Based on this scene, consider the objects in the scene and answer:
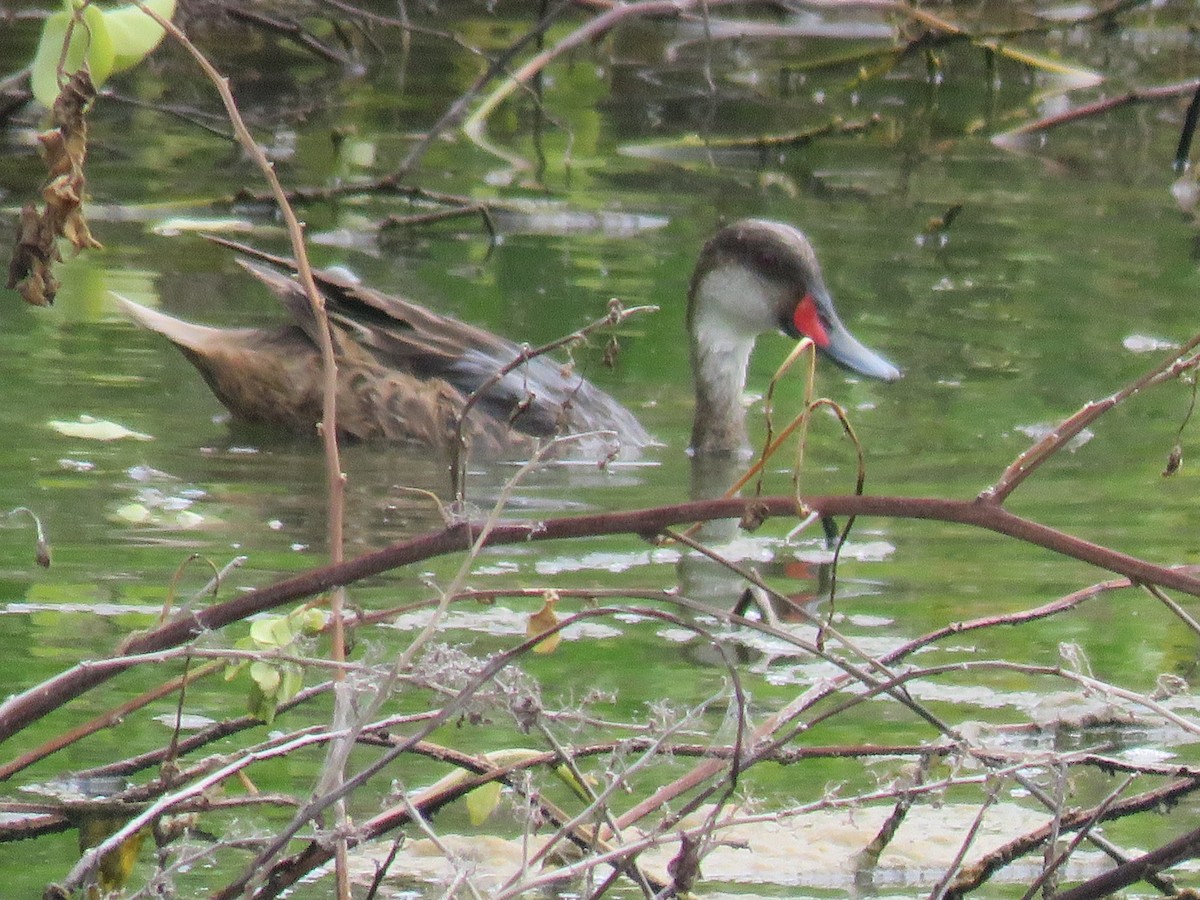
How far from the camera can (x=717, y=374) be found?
28.1 ft

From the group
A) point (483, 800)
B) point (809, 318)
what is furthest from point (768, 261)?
point (483, 800)

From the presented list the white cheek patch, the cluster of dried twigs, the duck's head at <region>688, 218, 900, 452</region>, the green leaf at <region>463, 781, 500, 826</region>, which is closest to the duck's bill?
the duck's head at <region>688, 218, 900, 452</region>

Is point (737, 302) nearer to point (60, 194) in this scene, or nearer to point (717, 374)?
point (717, 374)

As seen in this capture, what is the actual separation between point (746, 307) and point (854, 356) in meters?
0.53

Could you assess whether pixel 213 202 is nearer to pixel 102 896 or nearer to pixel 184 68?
pixel 184 68

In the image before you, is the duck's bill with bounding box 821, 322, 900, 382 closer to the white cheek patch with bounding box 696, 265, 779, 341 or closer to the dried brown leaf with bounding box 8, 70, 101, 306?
the white cheek patch with bounding box 696, 265, 779, 341

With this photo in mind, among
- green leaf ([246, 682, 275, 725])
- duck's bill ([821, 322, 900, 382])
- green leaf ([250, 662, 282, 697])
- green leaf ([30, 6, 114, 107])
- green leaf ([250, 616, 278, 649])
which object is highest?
green leaf ([30, 6, 114, 107])

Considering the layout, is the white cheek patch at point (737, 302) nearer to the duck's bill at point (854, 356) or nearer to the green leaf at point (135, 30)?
the duck's bill at point (854, 356)

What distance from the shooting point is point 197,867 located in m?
3.81

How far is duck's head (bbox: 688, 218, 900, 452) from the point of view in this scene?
842 cm

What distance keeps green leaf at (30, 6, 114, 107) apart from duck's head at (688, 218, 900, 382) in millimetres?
5308

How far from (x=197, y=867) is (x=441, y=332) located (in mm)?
4385

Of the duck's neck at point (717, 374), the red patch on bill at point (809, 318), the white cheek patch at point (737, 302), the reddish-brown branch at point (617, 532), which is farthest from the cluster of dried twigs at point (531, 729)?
the white cheek patch at point (737, 302)

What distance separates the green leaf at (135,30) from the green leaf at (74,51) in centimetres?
2
